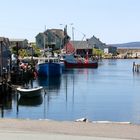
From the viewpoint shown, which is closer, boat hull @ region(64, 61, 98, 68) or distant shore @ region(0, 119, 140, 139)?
distant shore @ region(0, 119, 140, 139)

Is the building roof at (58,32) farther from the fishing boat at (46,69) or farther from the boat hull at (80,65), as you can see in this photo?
the fishing boat at (46,69)

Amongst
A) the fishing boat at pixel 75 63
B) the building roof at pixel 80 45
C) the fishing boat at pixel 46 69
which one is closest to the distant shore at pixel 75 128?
the fishing boat at pixel 46 69

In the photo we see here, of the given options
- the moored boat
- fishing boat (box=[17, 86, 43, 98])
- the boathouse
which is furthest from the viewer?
the boathouse

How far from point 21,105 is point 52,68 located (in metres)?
45.4

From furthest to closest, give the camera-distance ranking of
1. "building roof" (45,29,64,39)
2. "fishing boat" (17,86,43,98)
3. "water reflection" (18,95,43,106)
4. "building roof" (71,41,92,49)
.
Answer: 1. "building roof" (71,41,92,49)
2. "building roof" (45,29,64,39)
3. "fishing boat" (17,86,43,98)
4. "water reflection" (18,95,43,106)

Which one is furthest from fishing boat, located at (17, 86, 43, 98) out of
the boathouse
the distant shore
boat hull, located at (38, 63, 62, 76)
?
the boathouse

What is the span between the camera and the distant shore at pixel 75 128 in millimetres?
11305

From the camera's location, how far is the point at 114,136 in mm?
11055

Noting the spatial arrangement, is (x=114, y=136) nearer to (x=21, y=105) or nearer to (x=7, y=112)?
(x=7, y=112)

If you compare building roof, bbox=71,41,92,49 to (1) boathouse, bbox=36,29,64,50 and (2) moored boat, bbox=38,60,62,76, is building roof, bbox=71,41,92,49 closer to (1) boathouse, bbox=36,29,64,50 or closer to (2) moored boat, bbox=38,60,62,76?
(1) boathouse, bbox=36,29,64,50

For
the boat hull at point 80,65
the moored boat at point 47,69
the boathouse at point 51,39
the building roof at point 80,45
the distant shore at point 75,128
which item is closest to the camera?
the distant shore at point 75,128

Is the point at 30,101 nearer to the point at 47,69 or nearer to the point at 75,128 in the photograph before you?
the point at 75,128

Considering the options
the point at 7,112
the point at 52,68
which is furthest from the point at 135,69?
the point at 7,112

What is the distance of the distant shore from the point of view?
11.3m
